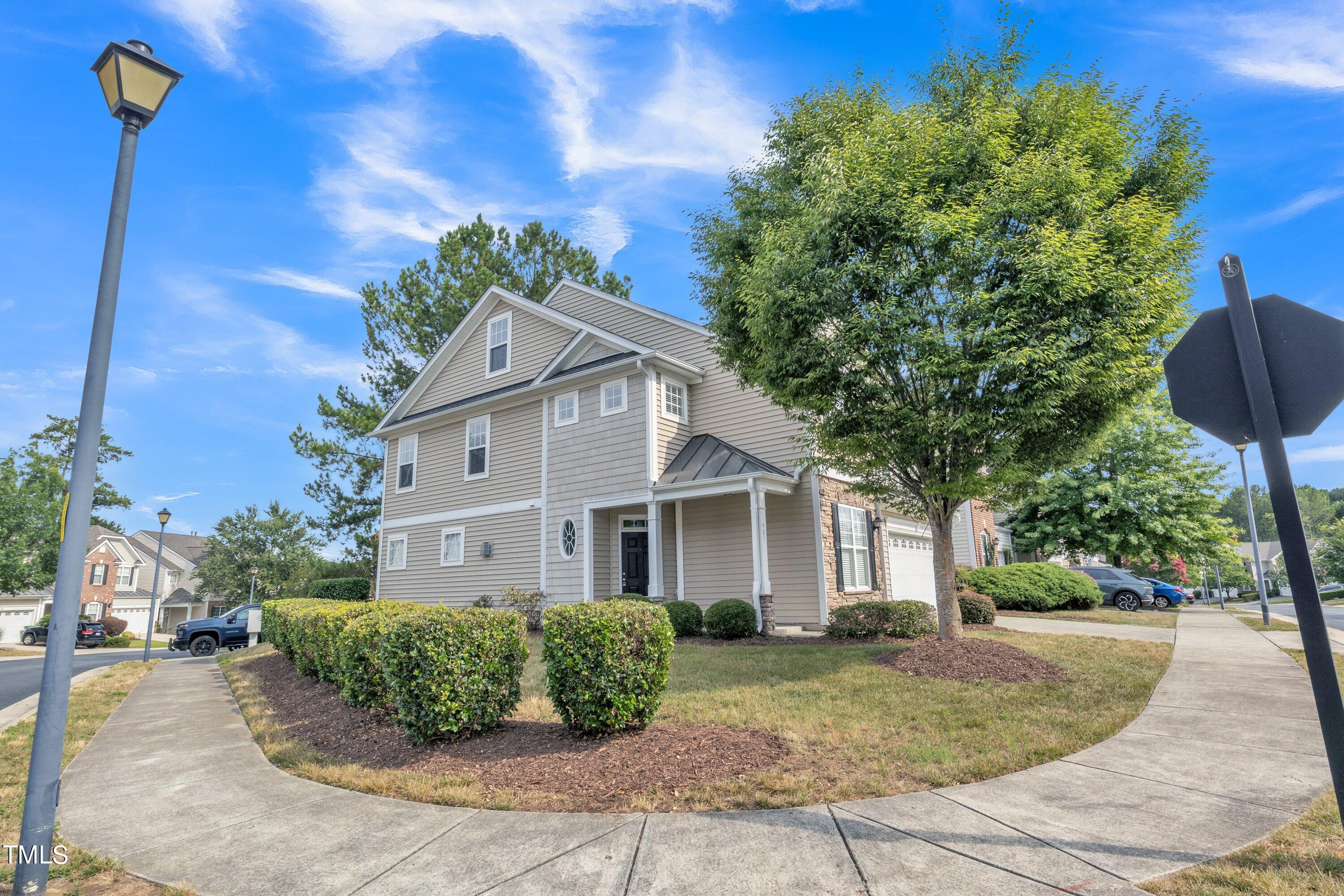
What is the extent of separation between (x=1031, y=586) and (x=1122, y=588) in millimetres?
6434

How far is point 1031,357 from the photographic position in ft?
25.9

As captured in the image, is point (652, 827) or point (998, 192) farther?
point (998, 192)

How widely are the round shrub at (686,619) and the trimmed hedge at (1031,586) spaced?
914 centimetres

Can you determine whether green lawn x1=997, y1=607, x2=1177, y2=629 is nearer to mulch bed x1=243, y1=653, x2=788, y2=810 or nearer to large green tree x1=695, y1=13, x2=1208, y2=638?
large green tree x1=695, y1=13, x2=1208, y2=638

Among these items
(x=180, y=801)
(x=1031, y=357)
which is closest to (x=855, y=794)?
(x=180, y=801)

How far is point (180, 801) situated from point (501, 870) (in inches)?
122

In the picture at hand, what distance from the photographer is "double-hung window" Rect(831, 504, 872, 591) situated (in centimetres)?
1461

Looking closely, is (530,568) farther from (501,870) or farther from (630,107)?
(501,870)

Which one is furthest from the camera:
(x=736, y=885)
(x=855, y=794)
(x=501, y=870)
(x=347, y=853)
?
(x=855, y=794)

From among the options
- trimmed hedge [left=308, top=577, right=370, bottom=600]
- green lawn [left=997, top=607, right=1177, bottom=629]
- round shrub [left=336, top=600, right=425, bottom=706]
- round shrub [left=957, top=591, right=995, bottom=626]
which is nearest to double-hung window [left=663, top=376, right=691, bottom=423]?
round shrub [left=957, top=591, right=995, bottom=626]

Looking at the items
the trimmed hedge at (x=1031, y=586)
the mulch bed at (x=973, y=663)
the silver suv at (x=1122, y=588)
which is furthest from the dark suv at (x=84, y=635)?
the silver suv at (x=1122, y=588)

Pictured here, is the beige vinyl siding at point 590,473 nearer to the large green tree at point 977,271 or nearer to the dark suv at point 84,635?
the large green tree at point 977,271

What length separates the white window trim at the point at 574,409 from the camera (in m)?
16.5

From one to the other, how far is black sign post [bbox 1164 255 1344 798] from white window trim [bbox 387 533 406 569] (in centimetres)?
2001
